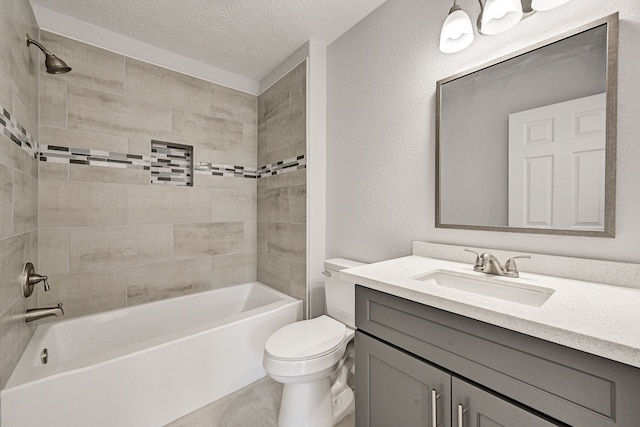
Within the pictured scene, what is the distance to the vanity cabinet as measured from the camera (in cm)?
58

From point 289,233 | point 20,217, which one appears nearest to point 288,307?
point 289,233

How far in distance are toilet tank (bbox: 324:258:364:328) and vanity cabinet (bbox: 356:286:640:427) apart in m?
0.58

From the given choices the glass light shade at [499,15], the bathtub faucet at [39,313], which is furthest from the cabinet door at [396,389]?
the bathtub faucet at [39,313]

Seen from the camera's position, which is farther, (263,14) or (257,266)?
(257,266)

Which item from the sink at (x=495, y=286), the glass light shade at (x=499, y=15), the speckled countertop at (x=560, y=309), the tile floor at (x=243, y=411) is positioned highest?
the glass light shade at (x=499, y=15)

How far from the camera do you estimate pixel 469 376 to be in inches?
29.9

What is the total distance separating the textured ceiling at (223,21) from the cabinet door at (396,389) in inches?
76.9

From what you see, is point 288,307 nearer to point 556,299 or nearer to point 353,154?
point 353,154

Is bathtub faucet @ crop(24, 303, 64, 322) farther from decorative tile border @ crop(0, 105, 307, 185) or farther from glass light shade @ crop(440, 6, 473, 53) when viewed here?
glass light shade @ crop(440, 6, 473, 53)

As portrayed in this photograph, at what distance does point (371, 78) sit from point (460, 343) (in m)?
1.63

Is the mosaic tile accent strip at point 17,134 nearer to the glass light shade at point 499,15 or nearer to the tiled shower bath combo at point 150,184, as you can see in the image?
the tiled shower bath combo at point 150,184

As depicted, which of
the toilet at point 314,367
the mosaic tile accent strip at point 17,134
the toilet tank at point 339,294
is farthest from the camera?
the toilet tank at point 339,294

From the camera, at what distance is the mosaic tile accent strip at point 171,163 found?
2184mm

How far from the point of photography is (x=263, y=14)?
5.87 ft
